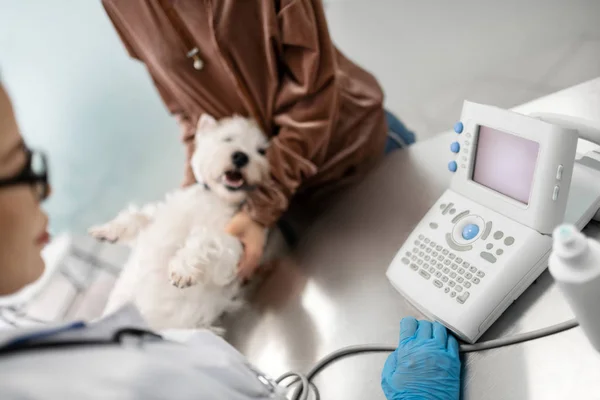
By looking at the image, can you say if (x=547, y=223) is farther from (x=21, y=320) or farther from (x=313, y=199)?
(x=21, y=320)

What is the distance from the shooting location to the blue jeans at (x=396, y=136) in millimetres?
1044

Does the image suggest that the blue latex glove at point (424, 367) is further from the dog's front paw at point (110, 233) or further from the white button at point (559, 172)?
the dog's front paw at point (110, 233)

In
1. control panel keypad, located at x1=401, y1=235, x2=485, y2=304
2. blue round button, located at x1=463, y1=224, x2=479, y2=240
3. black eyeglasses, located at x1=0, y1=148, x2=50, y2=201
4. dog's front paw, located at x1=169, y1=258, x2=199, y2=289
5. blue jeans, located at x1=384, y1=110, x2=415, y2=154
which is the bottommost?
blue jeans, located at x1=384, y1=110, x2=415, y2=154

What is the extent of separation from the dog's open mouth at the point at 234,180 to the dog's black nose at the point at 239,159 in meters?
0.02

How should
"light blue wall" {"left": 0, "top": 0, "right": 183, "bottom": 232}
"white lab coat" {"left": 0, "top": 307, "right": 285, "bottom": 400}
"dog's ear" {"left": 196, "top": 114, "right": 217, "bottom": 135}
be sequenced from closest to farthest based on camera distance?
"white lab coat" {"left": 0, "top": 307, "right": 285, "bottom": 400}, "dog's ear" {"left": 196, "top": 114, "right": 217, "bottom": 135}, "light blue wall" {"left": 0, "top": 0, "right": 183, "bottom": 232}

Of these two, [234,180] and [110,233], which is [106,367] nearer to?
[234,180]

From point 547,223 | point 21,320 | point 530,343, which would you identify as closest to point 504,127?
point 547,223

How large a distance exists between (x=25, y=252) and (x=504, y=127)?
1.60 feet

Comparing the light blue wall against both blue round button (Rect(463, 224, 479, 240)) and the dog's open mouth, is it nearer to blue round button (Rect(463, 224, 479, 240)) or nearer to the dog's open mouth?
the dog's open mouth

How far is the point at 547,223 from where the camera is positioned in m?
0.51

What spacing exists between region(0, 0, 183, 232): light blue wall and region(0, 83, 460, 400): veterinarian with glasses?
0.87 metres

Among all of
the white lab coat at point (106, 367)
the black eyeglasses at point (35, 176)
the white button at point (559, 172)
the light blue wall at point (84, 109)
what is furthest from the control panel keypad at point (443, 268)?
the light blue wall at point (84, 109)

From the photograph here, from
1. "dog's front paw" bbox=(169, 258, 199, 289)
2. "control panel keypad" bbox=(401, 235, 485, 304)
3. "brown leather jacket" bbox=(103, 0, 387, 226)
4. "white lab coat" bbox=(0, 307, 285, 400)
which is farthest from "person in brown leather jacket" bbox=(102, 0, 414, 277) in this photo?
"white lab coat" bbox=(0, 307, 285, 400)

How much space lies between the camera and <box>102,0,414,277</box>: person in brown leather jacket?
2.48 feet
